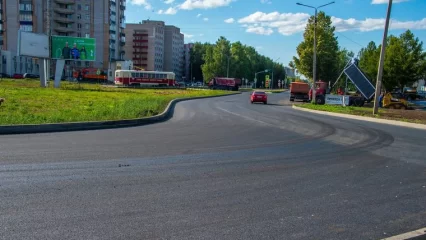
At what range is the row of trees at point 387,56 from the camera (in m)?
53.6

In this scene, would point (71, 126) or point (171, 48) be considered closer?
point (71, 126)

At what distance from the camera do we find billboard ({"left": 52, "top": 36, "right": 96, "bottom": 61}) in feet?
170

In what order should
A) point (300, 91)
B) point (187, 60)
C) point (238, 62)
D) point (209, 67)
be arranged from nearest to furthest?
point (300, 91)
point (209, 67)
point (238, 62)
point (187, 60)

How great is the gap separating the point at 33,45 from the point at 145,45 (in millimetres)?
116911

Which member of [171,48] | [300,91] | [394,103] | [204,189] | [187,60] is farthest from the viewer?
[187,60]

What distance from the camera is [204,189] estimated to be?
21.5ft

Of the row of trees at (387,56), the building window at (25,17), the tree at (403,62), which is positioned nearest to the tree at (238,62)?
the building window at (25,17)

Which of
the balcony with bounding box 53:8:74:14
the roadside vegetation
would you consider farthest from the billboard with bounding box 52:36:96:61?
the balcony with bounding box 53:8:74:14

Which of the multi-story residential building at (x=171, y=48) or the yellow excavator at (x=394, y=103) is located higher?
the multi-story residential building at (x=171, y=48)

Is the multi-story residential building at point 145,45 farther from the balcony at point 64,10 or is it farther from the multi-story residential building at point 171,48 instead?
the balcony at point 64,10

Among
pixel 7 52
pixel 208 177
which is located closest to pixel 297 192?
pixel 208 177

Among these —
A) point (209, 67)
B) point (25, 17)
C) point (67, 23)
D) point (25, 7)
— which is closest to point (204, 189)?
point (25, 17)

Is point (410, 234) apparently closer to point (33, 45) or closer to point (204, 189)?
point (204, 189)

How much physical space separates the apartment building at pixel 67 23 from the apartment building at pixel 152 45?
1334 inches
